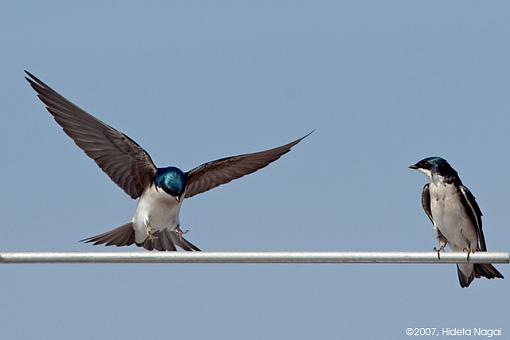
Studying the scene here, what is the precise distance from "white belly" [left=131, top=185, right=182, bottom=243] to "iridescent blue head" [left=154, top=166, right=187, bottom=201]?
44 mm

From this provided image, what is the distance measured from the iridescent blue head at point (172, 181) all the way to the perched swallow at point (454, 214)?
201 cm

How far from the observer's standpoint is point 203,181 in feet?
34.3

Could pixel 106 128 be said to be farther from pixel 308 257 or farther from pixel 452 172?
pixel 308 257

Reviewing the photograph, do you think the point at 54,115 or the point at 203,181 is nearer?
the point at 54,115

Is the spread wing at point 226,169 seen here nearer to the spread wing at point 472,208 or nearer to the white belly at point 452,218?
the white belly at point 452,218

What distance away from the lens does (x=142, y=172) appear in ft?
33.2

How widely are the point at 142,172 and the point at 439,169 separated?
2.53m

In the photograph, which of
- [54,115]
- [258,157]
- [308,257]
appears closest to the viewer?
[308,257]

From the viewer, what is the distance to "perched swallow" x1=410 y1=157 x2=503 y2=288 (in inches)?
369

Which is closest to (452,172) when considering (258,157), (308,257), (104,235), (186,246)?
(258,157)

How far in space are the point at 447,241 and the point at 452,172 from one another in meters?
0.56
